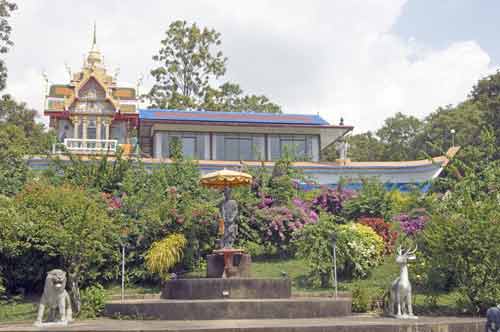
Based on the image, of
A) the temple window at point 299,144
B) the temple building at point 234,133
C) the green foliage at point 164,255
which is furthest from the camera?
the temple window at point 299,144

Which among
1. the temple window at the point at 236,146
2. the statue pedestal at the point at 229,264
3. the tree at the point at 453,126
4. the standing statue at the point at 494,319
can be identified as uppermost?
the tree at the point at 453,126

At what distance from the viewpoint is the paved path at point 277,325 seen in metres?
10.9

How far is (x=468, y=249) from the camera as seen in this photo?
1393 centimetres

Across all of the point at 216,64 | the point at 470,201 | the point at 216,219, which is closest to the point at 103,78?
the point at 216,64

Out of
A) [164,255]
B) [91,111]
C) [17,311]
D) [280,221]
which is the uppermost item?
[91,111]

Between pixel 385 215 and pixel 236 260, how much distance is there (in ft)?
23.5

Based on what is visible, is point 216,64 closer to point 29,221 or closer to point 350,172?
point 350,172

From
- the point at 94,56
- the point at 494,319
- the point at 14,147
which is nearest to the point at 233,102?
the point at 94,56

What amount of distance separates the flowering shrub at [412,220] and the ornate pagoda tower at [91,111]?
60.2 ft

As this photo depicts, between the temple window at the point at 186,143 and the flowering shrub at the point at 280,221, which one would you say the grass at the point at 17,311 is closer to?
the flowering shrub at the point at 280,221

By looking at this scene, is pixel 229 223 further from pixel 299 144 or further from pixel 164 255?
pixel 299 144

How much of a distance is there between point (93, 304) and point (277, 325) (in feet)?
15.7

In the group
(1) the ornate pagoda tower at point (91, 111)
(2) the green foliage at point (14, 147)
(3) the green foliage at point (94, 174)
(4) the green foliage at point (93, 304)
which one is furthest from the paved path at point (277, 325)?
(1) the ornate pagoda tower at point (91, 111)

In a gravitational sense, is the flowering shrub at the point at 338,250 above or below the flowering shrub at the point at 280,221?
below
